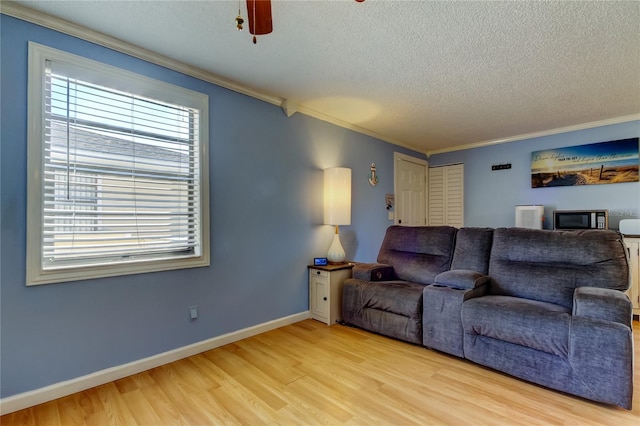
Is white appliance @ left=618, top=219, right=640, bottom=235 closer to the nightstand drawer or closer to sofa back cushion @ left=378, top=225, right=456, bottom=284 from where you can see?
sofa back cushion @ left=378, top=225, right=456, bottom=284

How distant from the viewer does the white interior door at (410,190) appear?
475 centimetres

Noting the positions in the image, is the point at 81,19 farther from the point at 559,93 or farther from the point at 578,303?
the point at 559,93

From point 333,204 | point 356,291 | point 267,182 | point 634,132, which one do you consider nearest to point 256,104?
point 267,182

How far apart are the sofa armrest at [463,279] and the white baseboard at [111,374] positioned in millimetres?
1709

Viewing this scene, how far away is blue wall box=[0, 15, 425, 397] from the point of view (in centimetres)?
176

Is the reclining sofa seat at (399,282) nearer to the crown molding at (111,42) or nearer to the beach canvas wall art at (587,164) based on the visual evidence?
the crown molding at (111,42)

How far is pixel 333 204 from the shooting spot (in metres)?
3.39

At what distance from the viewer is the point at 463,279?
94.9 inches

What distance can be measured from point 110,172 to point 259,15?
1555 mm

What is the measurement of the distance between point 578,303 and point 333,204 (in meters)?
2.20

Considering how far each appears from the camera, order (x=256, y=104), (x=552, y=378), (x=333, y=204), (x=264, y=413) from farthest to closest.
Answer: (x=333, y=204)
(x=256, y=104)
(x=552, y=378)
(x=264, y=413)

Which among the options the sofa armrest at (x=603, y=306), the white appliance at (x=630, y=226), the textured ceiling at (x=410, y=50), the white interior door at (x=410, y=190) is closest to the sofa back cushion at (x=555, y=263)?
the sofa armrest at (x=603, y=306)

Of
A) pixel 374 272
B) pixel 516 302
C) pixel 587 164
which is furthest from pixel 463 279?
pixel 587 164

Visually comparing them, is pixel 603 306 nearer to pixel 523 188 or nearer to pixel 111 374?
pixel 523 188
